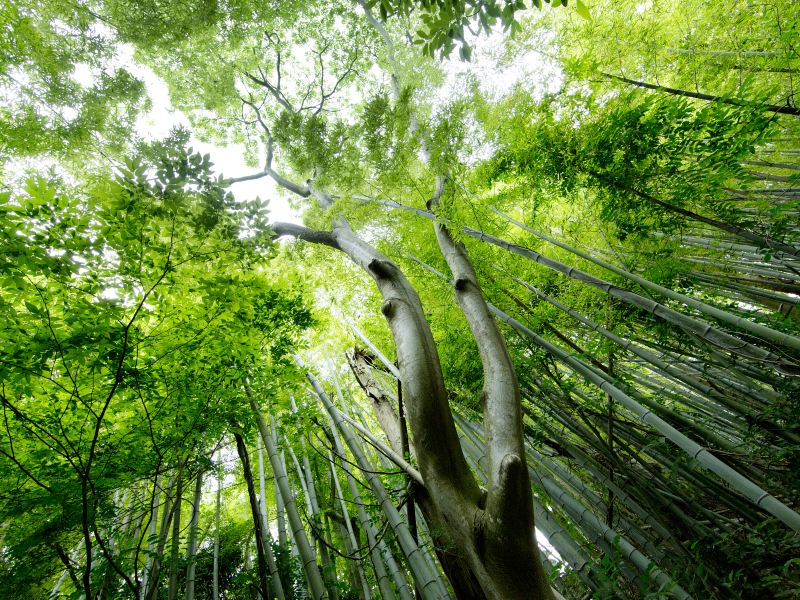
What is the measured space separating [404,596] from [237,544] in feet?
15.7

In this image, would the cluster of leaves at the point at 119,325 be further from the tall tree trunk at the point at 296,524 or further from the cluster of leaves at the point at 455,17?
the cluster of leaves at the point at 455,17

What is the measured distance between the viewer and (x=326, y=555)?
340cm

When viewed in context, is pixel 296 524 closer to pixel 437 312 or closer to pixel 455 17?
pixel 455 17

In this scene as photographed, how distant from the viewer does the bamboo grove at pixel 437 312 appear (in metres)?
1.59

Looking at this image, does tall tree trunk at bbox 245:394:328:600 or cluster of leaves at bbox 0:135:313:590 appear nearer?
cluster of leaves at bbox 0:135:313:590

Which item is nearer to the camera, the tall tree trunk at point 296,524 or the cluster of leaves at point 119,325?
the cluster of leaves at point 119,325

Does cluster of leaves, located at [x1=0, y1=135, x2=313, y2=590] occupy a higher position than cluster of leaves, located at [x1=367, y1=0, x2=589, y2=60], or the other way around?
cluster of leaves, located at [x1=0, y1=135, x2=313, y2=590]

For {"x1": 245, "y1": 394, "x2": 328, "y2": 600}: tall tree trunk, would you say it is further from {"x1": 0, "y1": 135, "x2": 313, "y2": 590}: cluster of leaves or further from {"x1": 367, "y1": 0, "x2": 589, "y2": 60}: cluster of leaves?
{"x1": 367, "y1": 0, "x2": 589, "y2": 60}: cluster of leaves

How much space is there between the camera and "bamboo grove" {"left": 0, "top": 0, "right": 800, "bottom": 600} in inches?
62.6

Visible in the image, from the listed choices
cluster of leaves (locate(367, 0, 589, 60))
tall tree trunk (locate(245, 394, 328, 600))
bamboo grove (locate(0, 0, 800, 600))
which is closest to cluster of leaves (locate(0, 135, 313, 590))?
bamboo grove (locate(0, 0, 800, 600))

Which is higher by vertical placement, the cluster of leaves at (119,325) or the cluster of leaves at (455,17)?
the cluster of leaves at (119,325)

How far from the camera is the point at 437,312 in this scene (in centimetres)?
454

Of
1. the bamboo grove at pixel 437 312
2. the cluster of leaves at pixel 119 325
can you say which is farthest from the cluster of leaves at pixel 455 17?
the cluster of leaves at pixel 119 325

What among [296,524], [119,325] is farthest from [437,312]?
[119,325]
